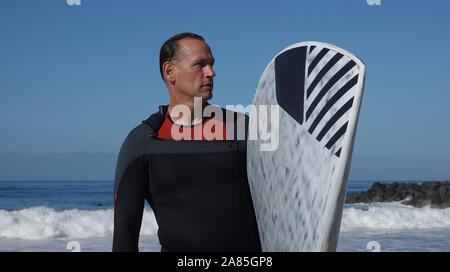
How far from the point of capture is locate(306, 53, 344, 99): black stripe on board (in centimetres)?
126

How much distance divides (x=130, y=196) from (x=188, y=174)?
0.90 feet

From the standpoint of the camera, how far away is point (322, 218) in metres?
1.16

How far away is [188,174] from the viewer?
1677mm

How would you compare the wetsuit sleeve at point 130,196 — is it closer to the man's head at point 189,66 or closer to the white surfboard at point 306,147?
the man's head at point 189,66

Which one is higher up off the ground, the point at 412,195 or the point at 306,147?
the point at 306,147

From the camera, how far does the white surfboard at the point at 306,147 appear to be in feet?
3.76

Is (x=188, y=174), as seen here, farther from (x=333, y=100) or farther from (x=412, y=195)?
(x=412, y=195)

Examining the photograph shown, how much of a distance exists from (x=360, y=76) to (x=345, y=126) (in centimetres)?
14

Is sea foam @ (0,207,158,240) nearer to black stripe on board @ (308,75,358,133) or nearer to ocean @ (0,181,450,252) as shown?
ocean @ (0,181,450,252)


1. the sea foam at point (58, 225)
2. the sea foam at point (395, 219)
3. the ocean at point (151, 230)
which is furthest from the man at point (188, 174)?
the sea foam at point (395, 219)

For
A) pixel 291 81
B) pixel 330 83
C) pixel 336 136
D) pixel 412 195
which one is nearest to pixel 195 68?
pixel 291 81

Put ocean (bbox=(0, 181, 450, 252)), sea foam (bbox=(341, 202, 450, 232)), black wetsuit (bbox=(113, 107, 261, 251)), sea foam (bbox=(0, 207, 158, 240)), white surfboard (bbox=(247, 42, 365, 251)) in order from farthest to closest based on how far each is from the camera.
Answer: sea foam (bbox=(341, 202, 450, 232)) < sea foam (bbox=(0, 207, 158, 240)) < ocean (bbox=(0, 181, 450, 252)) < black wetsuit (bbox=(113, 107, 261, 251)) < white surfboard (bbox=(247, 42, 365, 251))

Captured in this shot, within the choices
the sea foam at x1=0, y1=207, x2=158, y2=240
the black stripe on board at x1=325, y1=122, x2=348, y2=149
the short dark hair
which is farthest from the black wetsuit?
the sea foam at x1=0, y1=207, x2=158, y2=240
